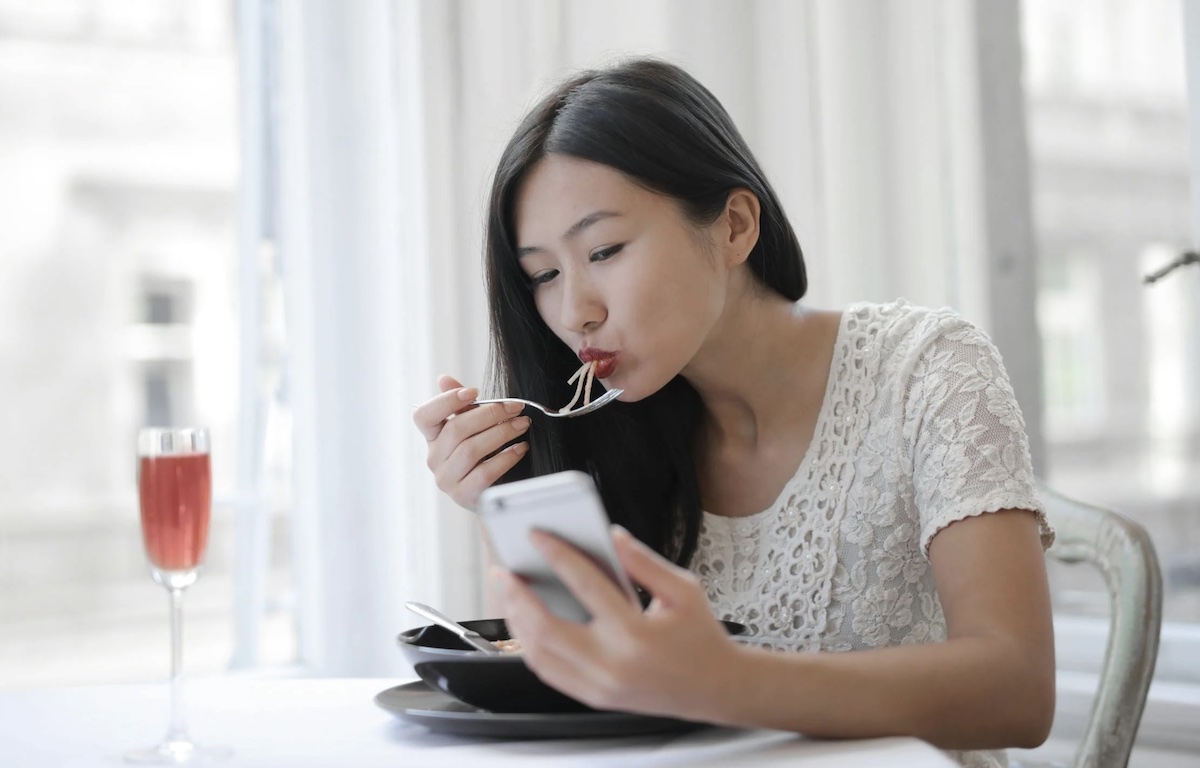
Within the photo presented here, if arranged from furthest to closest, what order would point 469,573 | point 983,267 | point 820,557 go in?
point 983,267, point 469,573, point 820,557

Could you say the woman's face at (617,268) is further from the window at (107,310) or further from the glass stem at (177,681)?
the window at (107,310)

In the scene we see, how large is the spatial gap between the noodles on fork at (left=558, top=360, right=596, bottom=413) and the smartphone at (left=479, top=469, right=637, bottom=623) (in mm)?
641

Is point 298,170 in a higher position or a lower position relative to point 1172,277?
higher

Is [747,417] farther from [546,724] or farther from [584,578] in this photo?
[584,578]

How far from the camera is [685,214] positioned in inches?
55.6

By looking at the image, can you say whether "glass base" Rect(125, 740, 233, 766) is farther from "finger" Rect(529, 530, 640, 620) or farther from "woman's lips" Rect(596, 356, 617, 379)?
"woman's lips" Rect(596, 356, 617, 379)

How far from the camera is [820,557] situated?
4.80 feet

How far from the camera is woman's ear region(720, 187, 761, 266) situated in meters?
1.48

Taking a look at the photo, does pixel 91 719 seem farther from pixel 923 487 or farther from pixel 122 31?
pixel 122 31

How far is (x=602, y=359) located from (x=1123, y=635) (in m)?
0.71

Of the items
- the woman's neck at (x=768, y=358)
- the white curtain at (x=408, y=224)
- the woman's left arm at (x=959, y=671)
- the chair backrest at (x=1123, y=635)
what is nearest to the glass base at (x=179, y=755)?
the woman's left arm at (x=959, y=671)

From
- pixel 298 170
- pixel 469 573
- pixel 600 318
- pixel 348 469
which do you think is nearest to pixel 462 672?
pixel 600 318

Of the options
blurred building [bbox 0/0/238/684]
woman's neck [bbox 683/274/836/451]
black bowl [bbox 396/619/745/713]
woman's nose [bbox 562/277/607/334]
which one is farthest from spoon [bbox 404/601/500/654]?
blurred building [bbox 0/0/238/684]

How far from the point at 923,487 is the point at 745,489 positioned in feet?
1.09
